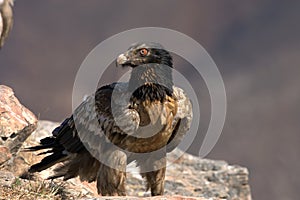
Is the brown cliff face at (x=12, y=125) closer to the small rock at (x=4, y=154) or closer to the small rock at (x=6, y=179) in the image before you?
the small rock at (x=4, y=154)

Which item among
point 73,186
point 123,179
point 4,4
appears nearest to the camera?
point 4,4

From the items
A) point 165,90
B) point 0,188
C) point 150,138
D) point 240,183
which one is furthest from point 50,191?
point 240,183

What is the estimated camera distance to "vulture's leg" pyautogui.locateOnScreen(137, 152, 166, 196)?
35.1 feet

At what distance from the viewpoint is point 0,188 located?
28.9 ft

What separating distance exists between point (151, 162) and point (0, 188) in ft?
9.95

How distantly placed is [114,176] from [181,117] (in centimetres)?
161

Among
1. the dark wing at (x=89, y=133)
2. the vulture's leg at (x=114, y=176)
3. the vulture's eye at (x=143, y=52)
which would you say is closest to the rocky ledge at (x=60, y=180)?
the vulture's leg at (x=114, y=176)

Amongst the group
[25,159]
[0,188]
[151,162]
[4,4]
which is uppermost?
[4,4]

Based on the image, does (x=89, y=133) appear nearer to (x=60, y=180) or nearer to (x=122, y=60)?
(x=60, y=180)

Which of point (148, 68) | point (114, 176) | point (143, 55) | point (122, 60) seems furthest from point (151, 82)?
point (114, 176)

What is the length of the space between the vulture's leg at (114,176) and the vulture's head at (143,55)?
1698mm

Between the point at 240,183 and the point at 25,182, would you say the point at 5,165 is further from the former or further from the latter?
the point at 240,183

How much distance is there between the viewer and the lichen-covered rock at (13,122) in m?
11.7

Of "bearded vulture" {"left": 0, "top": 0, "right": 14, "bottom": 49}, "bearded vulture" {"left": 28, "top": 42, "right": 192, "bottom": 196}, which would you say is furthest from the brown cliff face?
"bearded vulture" {"left": 0, "top": 0, "right": 14, "bottom": 49}
